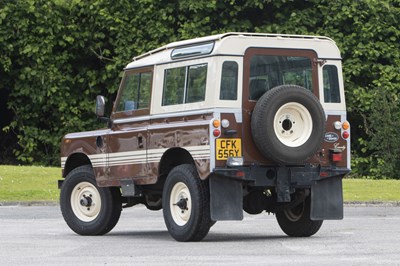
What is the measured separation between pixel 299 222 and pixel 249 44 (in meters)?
2.54

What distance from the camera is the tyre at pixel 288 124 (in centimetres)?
1482

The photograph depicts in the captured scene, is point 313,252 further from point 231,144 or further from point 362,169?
point 362,169

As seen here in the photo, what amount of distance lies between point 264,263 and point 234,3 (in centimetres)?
2130

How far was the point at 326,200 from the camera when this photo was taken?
15.6m

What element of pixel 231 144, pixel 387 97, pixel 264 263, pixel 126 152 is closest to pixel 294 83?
pixel 231 144

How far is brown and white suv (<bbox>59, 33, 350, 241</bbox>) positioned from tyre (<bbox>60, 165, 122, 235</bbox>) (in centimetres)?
5

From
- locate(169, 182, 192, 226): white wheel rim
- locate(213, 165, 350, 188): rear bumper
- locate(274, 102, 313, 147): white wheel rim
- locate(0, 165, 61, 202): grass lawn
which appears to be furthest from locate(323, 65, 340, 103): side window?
locate(0, 165, 61, 202): grass lawn

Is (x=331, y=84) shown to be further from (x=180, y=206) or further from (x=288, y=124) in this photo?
(x=180, y=206)

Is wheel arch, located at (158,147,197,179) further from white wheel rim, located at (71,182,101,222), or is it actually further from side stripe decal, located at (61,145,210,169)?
white wheel rim, located at (71,182,101,222)

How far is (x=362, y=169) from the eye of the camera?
31.6 meters

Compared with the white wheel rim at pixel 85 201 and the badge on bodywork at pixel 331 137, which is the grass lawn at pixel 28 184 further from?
the badge on bodywork at pixel 331 137

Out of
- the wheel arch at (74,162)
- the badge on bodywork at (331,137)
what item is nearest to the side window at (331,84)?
the badge on bodywork at (331,137)

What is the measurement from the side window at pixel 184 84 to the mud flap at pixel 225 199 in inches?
42.3

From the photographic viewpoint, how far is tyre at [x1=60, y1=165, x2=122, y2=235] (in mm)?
16828
